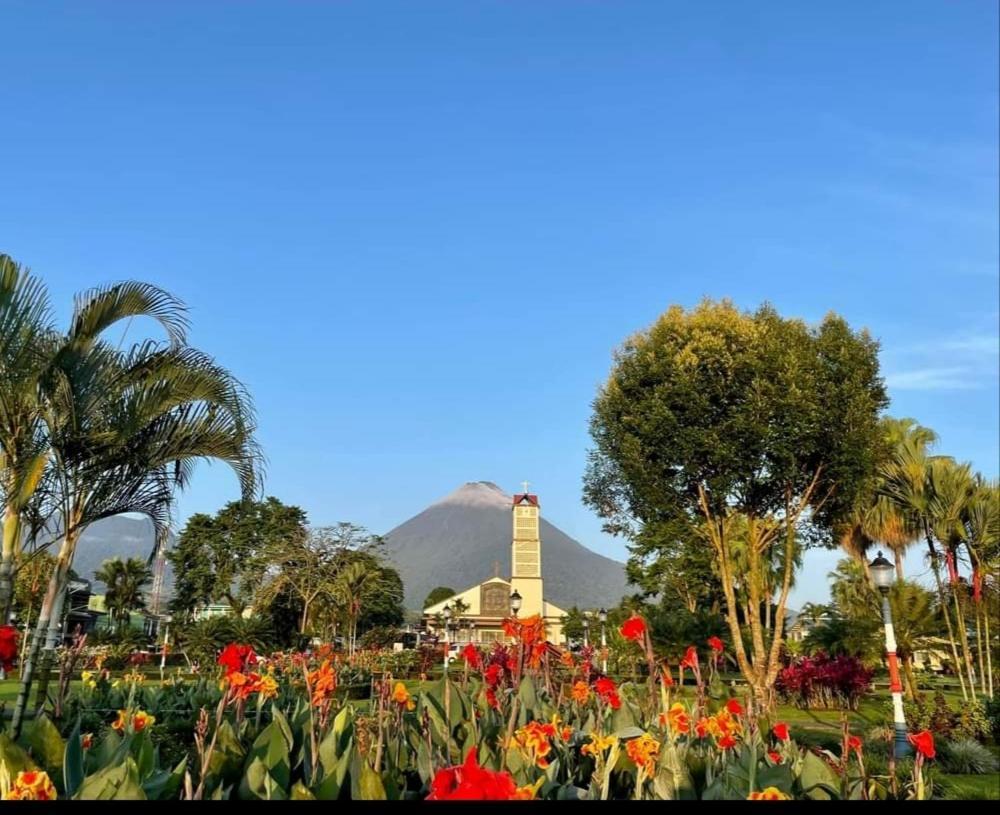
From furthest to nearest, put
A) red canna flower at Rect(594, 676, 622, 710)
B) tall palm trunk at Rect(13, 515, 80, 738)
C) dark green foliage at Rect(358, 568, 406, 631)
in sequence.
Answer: dark green foliage at Rect(358, 568, 406, 631) → red canna flower at Rect(594, 676, 622, 710) → tall palm trunk at Rect(13, 515, 80, 738)

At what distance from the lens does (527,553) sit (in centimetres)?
6134

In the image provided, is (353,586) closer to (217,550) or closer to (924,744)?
(217,550)

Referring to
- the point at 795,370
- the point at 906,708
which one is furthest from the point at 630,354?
the point at 906,708

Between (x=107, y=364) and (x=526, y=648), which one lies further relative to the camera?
(x=107, y=364)

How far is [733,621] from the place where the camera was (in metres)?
17.2

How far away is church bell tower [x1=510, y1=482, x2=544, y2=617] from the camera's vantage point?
5982 cm

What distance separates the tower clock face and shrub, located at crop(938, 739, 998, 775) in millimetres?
54692

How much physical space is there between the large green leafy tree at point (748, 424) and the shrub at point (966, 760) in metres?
5.35

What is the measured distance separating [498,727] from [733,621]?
46.2ft

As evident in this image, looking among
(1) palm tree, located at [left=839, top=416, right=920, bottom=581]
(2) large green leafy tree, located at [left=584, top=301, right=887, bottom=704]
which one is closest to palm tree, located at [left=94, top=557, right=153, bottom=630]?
(2) large green leafy tree, located at [left=584, top=301, right=887, bottom=704]

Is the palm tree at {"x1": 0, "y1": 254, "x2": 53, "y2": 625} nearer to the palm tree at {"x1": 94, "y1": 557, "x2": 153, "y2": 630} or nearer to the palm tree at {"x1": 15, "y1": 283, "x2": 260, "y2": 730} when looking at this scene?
the palm tree at {"x1": 15, "y1": 283, "x2": 260, "y2": 730}

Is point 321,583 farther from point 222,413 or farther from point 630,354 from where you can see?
point 222,413

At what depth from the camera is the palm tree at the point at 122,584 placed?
1655 inches

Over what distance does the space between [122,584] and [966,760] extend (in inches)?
1708
